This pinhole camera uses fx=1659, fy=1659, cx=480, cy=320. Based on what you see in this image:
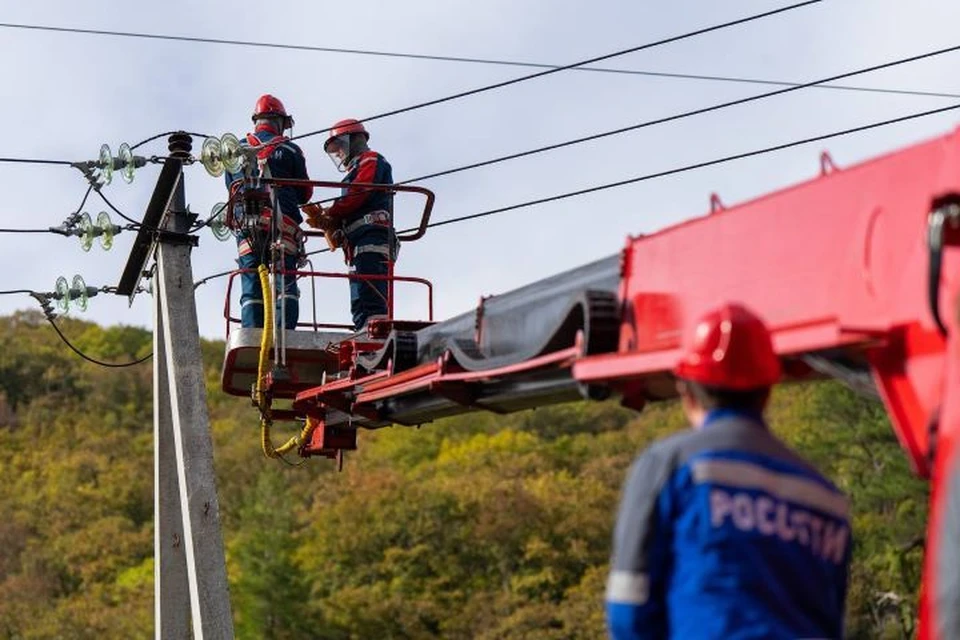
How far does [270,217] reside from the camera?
11.6m

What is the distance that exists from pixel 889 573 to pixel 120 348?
3479 inches

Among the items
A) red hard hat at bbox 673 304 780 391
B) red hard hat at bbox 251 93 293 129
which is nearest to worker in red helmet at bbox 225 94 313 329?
red hard hat at bbox 251 93 293 129

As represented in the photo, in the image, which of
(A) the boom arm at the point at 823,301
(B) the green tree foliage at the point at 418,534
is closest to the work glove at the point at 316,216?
(A) the boom arm at the point at 823,301

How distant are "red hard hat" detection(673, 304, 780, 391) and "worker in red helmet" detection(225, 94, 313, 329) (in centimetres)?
776

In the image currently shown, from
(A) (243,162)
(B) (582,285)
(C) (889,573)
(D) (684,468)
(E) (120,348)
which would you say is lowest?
(C) (889,573)

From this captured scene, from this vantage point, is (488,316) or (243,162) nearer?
(488,316)

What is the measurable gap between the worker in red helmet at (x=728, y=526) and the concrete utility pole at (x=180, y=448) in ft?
27.6

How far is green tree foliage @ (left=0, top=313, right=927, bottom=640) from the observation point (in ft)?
175

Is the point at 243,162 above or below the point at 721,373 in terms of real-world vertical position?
above

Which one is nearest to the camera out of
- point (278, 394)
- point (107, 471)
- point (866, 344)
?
point (866, 344)

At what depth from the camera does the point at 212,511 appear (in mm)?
12258

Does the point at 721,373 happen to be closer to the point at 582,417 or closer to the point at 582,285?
the point at 582,285

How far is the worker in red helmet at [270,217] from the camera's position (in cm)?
1157

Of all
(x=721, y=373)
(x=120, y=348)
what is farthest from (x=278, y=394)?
(x=120, y=348)
